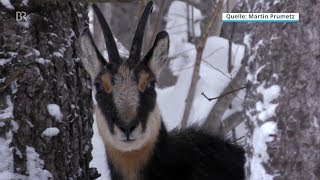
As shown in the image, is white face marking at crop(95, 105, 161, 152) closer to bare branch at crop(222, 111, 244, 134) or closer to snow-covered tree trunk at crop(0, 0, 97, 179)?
snow-covered tree trunk at crop(0, 0, 97, 179)

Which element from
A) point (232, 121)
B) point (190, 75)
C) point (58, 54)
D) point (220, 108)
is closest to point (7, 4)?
point (58, 54)

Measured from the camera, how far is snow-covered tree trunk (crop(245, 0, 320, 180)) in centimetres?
242

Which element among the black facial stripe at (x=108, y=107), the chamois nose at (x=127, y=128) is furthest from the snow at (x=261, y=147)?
the black facial stripe at (x=108, y=107)

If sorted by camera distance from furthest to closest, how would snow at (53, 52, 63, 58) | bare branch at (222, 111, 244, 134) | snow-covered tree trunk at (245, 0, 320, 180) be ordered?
1. bare branch at (222, 111, 244, 134)
2. snow at (53, 52, 63, 58)
3. snow-covered tree trunk at (245, 0, 320, 180)

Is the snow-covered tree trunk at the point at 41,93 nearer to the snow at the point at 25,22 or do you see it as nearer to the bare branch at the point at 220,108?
the snow at the point at 25,22

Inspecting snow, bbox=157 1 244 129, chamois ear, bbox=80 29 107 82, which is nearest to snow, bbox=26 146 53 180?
chamois ear, bbox=80 29 107 82

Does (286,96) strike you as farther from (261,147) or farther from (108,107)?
(108,107)

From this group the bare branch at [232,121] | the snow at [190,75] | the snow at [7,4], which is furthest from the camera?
the snow at [190,75]

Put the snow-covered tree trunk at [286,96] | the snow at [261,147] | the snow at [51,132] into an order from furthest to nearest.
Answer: the snow at [51,132] < the snow at [261,147] < the snow-covered tree trunk at [286,96]

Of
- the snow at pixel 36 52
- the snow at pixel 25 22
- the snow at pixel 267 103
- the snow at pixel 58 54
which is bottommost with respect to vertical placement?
the snow at pixel 267 103

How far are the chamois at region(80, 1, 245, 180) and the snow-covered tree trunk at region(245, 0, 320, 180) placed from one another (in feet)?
3.20

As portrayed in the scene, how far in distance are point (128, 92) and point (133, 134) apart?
30cm

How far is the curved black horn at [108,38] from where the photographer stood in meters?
3.68

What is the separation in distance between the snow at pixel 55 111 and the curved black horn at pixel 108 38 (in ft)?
1.67
